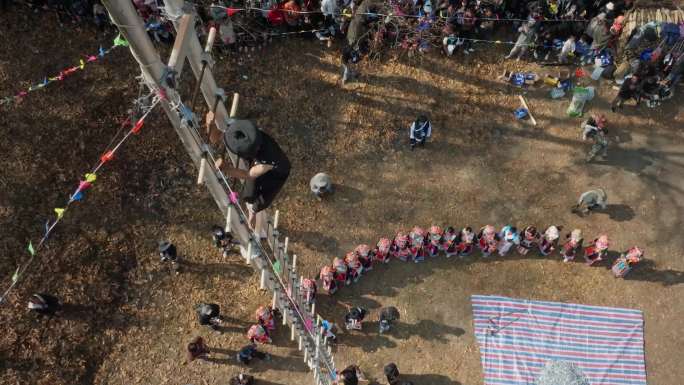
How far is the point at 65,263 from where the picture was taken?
1119 cm

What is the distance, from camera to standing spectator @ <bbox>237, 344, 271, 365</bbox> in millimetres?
10188

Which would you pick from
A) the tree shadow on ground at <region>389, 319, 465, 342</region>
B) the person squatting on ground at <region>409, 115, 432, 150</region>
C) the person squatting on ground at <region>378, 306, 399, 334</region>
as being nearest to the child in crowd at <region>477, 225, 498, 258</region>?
the tree shadow on ground at <region>389, 319, 465, 342</region>

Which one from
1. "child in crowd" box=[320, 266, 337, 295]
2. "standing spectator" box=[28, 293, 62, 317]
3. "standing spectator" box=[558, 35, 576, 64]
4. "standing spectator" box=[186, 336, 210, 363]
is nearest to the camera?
"standing spectator" box=[186, 336, 210, 363]

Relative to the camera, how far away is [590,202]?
1175cm

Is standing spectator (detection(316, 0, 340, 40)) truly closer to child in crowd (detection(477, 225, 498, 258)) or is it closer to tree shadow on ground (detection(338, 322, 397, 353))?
child in crowd (detection(477, 225, 498, 258))

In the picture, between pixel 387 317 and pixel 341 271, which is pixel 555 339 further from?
pixel 341 271

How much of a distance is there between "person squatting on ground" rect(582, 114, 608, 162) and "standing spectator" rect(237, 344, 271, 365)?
941 centimetres

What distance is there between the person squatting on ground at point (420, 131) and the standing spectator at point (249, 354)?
20.6 ft

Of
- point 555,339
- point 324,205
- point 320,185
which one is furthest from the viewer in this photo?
point 324,205

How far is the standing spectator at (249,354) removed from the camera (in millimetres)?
10188

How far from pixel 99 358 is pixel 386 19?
35.6 feet

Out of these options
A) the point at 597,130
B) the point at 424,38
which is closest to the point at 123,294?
the point at 424,38

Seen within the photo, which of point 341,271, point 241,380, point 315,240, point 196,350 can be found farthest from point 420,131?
point 196,350

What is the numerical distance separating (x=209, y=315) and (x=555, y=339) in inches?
291
